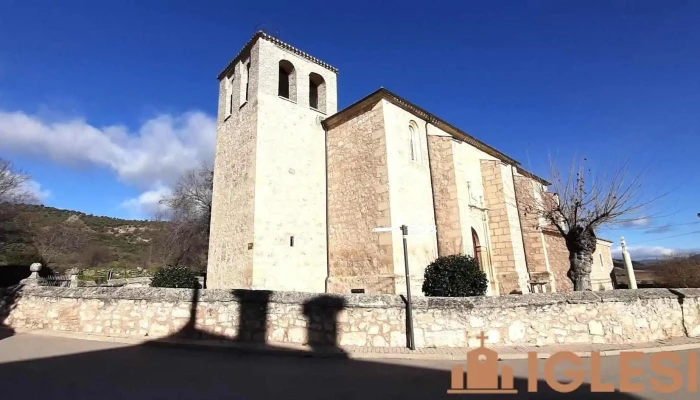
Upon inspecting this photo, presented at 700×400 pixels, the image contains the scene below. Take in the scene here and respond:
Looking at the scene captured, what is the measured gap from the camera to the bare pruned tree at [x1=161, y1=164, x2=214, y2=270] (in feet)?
79.1

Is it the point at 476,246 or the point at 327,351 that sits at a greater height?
the point at 476,246

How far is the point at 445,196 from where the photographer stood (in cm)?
1507

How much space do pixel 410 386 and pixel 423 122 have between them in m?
13.3

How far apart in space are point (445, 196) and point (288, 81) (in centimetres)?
918

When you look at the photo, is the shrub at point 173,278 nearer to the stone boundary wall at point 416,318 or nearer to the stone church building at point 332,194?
the stone church building at point 332,194

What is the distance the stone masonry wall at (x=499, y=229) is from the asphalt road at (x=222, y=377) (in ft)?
31.4

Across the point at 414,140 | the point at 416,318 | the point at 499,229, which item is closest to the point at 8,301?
the point at 416,318

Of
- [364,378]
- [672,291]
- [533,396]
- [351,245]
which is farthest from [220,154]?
[672,291]

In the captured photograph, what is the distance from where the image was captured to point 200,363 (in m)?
6.01

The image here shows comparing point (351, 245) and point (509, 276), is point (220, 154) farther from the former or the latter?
point (509, 276)

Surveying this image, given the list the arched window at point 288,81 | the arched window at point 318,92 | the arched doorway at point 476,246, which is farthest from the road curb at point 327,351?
the arched window at point 318,92

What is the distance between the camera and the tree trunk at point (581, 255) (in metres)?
9.88

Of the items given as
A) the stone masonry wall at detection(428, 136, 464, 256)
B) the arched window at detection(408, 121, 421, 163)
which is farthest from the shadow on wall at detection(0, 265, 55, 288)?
the stone masonry wall at detection(428, 136, 464, 256)

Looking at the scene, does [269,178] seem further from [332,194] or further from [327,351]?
[327,351]
